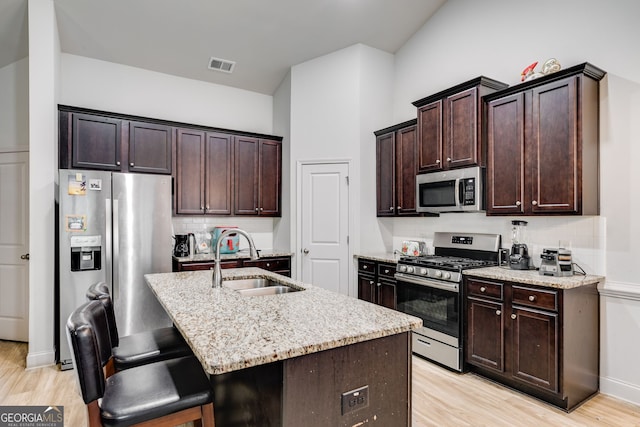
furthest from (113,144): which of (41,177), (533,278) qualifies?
(533,278)

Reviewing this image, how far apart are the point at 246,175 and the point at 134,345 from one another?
3.04m

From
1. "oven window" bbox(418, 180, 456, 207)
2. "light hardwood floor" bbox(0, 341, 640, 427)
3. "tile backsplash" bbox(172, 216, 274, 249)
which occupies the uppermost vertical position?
"oven window" bbox(418, 180, 456, 207)

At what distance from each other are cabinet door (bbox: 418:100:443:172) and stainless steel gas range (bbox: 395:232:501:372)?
827 mm

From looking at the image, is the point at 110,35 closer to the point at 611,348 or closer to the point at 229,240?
the point at 229,240

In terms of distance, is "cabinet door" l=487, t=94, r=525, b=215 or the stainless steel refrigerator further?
the stainless steel refrigerator

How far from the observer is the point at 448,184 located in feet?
12.0

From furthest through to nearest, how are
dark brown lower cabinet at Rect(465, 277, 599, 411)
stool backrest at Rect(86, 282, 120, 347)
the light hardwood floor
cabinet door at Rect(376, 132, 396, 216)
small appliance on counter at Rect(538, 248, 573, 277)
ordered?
cabinet door at Rect(376, 132, 396, 216)
small appliance on counter at Rect(538, 248, 573, 277)
dark brown lower cabinet at Rect(465, 277, 599, 411)
the light hardwood floor
stool backrest at Rect(86, 282, 120, 347)

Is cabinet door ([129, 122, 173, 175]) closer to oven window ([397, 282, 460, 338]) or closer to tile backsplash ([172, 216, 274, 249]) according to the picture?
→ tile backsplash ([172, 216, 274, 249])

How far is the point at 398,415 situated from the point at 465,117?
2.87 metres

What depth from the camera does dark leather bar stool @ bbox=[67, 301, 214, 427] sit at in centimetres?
136

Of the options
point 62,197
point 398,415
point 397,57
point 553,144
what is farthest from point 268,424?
point 397,57

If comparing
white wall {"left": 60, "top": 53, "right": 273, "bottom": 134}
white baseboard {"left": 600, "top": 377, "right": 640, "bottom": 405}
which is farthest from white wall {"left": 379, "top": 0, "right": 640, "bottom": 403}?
white wall {"left": 60, "top": 53, "right": 273, "bottom": 134}

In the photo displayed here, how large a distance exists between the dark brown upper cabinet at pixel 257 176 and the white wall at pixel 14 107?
2352 mm

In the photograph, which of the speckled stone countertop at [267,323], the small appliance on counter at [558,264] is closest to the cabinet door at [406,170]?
the small appliance on counter at [558,264]
